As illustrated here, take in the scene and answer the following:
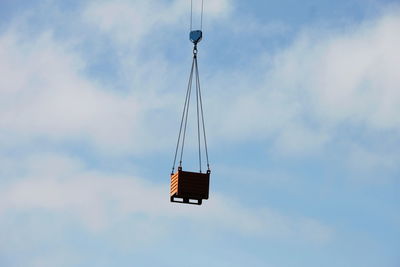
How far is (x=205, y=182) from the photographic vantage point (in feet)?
246

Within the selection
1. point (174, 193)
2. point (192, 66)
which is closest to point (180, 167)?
point (174, 193)

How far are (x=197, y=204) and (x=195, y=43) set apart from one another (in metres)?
9.48

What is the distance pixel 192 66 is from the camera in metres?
77.6

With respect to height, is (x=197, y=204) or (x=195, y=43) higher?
(x=195, y=43)

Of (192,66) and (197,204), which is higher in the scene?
(192,66)

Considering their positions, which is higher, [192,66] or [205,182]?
[192,66]

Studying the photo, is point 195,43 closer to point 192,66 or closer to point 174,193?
point 192,66

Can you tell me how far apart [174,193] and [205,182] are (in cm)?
180

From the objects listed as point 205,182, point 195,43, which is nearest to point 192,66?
point 195,43

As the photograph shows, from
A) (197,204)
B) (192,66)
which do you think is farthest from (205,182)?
(192,66)

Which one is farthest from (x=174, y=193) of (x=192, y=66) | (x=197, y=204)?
(x=192, y=66)

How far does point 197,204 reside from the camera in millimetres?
75188

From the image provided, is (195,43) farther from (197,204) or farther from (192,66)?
(197,204)

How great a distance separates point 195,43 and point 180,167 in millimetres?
7762
